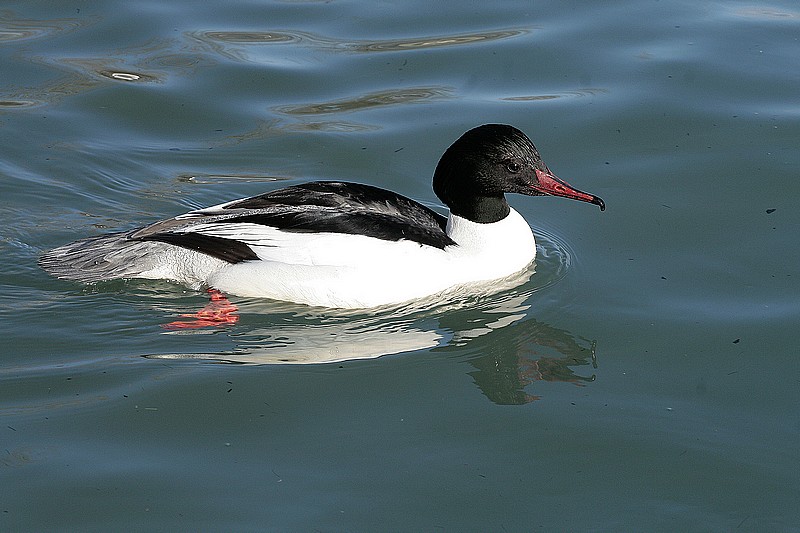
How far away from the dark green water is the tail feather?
10cm

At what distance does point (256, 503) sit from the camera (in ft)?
16.2

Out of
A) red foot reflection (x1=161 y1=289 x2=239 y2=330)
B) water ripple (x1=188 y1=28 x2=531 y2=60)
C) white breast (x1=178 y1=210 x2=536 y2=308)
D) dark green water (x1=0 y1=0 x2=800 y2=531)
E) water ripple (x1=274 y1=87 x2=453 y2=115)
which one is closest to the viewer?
dark green water (x1=0 y1=0 x2=800 y2=531)

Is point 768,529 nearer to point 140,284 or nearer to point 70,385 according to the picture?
point 70,385

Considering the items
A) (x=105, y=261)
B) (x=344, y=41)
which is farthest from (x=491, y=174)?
(x=344, y=41)

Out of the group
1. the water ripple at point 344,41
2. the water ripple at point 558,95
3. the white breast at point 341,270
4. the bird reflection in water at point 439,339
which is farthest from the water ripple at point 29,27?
the bird reflection in water at point 439,339

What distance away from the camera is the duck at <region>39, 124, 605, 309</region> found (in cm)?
679

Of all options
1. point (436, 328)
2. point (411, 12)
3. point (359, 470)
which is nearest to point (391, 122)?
point (411, 12)

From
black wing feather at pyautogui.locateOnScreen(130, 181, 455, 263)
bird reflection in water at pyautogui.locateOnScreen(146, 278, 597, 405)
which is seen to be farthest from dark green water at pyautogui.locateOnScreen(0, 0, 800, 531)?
black wing feather at pyautogui.locateOnScreen(130, 181, 455, 263)

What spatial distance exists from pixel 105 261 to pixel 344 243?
149cm

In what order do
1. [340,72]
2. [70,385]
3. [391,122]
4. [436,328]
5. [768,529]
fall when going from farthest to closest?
[340,72], [391,122], [436,328], [70,385], [768,529]

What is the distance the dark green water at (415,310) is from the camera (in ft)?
16.8

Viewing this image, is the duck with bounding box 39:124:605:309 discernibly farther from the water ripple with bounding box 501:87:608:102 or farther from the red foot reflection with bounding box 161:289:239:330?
the water ripple with bounding box 501:87:608:102

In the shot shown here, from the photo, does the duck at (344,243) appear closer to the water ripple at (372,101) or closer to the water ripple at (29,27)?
the water ripple at (372,101)

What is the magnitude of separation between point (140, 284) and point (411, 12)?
213 inches
